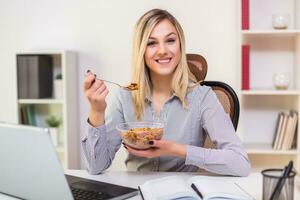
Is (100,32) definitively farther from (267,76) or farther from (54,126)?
(267,76)

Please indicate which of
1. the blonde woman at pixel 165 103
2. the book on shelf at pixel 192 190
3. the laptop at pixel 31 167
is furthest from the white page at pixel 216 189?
the blonde woman at pixel 165 103

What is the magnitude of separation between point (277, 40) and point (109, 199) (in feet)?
6.73

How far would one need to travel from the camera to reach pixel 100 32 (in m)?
3.02

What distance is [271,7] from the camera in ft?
9.17

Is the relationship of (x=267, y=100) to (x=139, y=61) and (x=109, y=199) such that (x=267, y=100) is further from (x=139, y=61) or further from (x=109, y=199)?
(x=109, y=199)

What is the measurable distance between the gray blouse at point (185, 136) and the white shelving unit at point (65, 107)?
1238 mm

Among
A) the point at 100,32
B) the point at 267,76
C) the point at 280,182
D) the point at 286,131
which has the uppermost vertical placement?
the point at 100,32

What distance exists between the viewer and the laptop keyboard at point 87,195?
1.16m

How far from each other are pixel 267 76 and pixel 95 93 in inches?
67.9

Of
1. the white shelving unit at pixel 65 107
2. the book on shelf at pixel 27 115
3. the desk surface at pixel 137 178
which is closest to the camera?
the desk surface at pixel 137 178

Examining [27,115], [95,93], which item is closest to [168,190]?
[95,93]

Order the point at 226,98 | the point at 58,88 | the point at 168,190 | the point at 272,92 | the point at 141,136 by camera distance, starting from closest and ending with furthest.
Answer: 1. the point at 168,190
2. the point at 141,136
3. the point at 226,98
4. the point at 272,92
5. the point at 58,88

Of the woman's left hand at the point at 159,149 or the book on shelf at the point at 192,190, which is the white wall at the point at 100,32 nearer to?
the woman's left hand at the point at 159,149

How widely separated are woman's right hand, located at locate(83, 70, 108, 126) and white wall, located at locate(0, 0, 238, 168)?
1.55m
